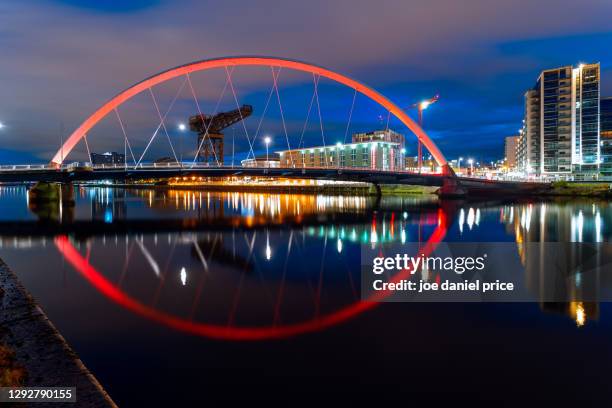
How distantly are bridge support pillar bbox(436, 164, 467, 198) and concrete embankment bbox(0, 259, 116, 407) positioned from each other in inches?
2193

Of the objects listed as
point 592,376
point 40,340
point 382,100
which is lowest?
point 592,376

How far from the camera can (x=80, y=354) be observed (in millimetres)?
7160

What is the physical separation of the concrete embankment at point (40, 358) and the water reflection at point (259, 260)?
8.12ft

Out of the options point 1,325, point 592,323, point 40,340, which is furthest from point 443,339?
point 1,325

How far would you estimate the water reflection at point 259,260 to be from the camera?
9750 millimetres

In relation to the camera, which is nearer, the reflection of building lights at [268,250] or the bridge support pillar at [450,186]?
the reflection of building lights at [268,250]

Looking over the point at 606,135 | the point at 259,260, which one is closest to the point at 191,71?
the point at 259,260

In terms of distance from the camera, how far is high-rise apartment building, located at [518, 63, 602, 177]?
90250 millimetres

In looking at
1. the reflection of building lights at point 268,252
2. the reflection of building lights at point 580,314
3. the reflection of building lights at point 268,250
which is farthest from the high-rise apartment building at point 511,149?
the reflection of building lights at point 580,314

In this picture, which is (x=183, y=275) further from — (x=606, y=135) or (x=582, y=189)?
(x=606, y=135)

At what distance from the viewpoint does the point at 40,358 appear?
6.15 meters

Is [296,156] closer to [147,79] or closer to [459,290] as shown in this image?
[147,79]

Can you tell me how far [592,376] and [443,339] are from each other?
99.3 inches

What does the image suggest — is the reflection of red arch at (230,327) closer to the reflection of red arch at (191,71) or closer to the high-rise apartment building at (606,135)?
the reflection of red arch at (191,71)
